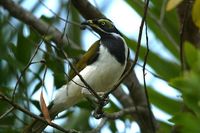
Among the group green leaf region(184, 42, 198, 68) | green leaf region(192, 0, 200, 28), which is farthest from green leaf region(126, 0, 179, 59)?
green leaf region(184, 42, 198, 68)

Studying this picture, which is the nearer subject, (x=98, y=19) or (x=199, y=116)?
(x=199, y=116)

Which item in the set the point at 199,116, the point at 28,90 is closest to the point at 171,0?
the point at 199,116

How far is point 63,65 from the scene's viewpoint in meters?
Answer: 3.74

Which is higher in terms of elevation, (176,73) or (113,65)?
(113,65)

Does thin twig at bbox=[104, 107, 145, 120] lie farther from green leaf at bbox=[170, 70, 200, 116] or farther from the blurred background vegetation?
green leaf at bbox=[170, 70, 200, 116]

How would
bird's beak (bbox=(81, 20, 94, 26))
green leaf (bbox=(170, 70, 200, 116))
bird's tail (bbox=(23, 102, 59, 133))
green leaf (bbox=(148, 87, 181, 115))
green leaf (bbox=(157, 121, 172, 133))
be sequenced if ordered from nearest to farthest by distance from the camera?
green leaf (bbox=(170, 70, 200, 116))
bird's tail (bbox=(23, 102, 59, 133))
bird's beak (bbox=(81, 20, 94, 26))
green leaf (bbox=(157, 121, 172, 133))
green leaf (bbox=(148, 87, 181, 115))

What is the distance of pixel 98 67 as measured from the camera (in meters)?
3.46

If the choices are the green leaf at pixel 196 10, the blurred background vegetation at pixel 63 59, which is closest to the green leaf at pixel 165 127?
the blurred background vegetation at pixel 63 59

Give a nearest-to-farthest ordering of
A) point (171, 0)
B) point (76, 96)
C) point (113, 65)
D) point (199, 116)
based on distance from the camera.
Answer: point (199, 116) → point (171, 0) → point (113, 65) → point (76, 96)

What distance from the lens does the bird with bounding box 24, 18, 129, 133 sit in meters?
3.38

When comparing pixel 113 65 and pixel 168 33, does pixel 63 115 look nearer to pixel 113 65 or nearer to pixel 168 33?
pixel 113 65

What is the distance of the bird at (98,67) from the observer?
11.1 ft

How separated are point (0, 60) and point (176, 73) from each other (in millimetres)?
1313

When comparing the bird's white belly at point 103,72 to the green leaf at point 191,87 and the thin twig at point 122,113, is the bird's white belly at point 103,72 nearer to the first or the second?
the thin twig at point 122,113
